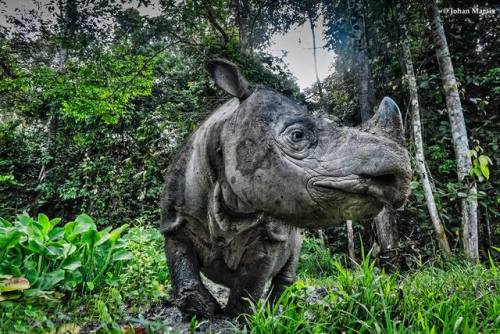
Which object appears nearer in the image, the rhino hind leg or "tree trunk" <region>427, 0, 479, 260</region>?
the rhino hind leg

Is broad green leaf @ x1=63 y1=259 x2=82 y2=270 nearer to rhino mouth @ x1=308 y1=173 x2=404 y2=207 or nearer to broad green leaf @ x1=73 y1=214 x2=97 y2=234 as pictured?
broad green leaf @ x1=73 y1=214 x2=97 y2=234

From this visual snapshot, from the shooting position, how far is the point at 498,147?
6.00m

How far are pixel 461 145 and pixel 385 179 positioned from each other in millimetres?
4169

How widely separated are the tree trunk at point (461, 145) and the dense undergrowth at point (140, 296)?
4.61 ft

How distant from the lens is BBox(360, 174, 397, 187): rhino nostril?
1.46 metres

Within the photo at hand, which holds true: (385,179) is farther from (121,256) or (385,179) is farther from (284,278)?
(121,256)

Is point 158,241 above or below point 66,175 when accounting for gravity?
below

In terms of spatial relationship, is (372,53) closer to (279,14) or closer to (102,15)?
(279,14)

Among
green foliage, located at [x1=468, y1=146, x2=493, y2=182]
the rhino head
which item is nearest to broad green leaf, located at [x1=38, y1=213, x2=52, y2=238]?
the rhino head

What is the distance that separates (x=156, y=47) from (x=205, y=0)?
214cm

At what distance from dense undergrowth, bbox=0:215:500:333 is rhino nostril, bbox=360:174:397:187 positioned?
819 millimetres

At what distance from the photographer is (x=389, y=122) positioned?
1571mm

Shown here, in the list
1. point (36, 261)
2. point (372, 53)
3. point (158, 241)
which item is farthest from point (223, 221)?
point (372, 53)

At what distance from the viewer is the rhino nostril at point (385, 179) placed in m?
1.46
